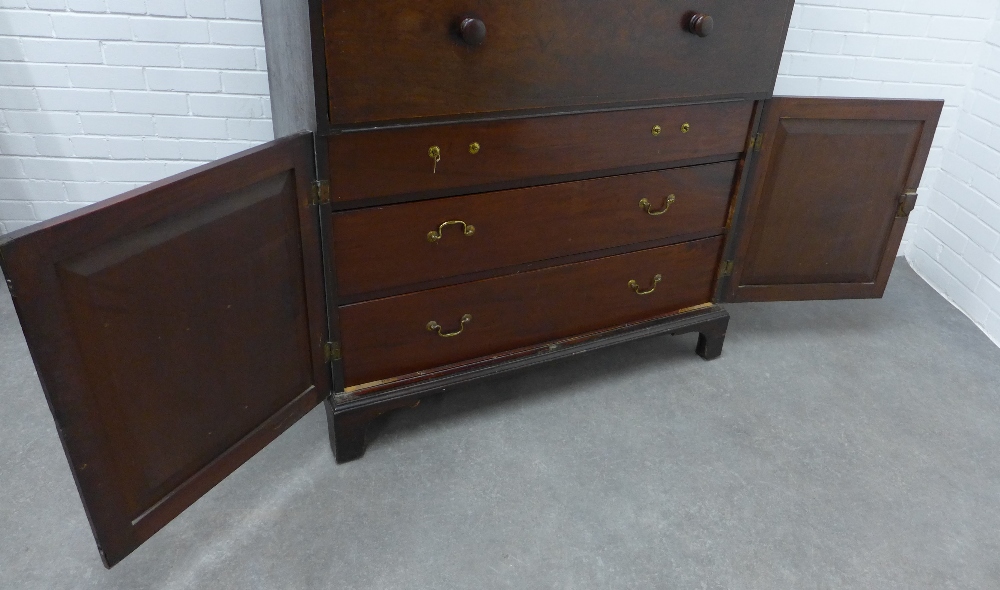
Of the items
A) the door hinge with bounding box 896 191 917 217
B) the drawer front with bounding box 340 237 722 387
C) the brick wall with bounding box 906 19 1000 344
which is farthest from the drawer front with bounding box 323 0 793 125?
the brick wall with bounding box 906 19 1000 344

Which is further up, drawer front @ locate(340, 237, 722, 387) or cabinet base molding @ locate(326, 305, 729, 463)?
drawer front @ locate(340, 237, 722, 387)

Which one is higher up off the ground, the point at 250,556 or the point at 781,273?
the point at 781,273

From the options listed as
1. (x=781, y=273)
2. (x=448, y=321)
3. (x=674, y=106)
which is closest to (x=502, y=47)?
(x=674, y=106)

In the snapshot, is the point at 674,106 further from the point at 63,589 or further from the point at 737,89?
the point at 63,589

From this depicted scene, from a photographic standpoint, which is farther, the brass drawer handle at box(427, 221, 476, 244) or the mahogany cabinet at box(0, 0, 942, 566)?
the brass drawer handle at box(427, 221, 476, 244)

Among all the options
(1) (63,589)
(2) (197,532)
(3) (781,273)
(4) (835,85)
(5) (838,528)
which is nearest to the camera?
(1) (63,589)

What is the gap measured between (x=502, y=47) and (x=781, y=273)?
3.84ft

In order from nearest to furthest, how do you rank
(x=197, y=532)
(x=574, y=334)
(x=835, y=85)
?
(x=197, y=532)
(x=574, y=334)
(x=835, y=85)

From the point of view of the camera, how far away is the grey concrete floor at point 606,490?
1.55 metres

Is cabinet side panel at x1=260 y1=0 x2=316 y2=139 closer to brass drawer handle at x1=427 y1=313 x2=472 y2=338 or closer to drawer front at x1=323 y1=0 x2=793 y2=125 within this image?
drawer front at x1=323 y1=0 x2=793 y2=125

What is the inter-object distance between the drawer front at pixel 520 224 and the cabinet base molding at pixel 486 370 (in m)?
0.27

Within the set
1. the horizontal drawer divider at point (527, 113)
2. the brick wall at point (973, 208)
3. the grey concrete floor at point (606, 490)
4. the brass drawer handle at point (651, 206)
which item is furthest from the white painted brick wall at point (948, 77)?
the brass drawer handle at point (651, 206)

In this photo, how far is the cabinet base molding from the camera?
1734 millimetres

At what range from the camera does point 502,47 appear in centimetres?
145
